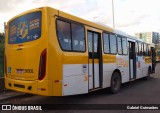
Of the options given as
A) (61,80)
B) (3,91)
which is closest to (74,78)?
(61,80)

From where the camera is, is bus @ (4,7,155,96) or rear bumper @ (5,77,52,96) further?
bus @ (4,7,155,96)

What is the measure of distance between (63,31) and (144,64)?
30.5 feet

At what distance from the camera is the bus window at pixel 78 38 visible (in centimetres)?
742

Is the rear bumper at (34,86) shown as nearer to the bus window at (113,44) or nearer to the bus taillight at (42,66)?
the bus taillight at (42,66)

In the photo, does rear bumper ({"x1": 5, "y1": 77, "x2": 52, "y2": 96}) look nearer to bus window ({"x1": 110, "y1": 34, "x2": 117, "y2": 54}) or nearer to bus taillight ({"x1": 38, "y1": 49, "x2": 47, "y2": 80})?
bus taillight ({"x1": 38, "y1": 49, "x2": 47, "y2": 80})

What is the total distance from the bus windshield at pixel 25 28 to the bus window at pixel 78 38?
4.07 feet

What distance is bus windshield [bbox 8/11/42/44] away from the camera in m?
6.75

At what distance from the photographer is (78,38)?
764 centimetres

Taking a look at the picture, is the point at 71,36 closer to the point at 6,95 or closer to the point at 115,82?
the point at 6,95

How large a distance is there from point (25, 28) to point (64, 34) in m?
1.27

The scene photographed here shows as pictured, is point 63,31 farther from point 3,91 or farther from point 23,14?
point 3,91

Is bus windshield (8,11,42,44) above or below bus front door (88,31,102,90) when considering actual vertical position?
above

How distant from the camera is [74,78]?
719cm

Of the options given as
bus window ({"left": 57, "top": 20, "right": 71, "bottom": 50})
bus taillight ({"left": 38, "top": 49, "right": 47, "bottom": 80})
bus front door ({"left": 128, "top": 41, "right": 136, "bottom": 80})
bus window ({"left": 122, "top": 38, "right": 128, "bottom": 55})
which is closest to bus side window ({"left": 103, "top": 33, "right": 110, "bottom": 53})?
bus window ({"left": 122, "top": 38, "right": 128, "bottom": 55})
